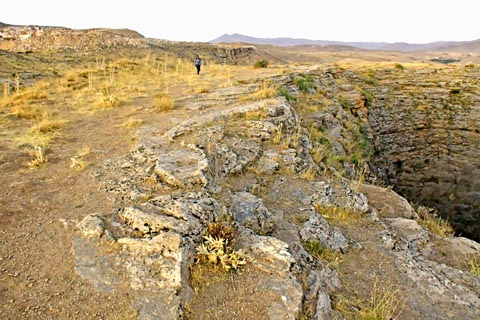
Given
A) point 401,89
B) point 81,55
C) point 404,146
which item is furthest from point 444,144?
point 81,55

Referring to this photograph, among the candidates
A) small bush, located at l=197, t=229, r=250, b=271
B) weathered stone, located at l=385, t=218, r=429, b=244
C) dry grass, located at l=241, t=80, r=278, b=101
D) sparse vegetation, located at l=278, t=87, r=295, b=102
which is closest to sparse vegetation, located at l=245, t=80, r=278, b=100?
dry grass, located at l=241, t=80, r=278, b=101

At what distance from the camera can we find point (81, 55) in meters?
25.8

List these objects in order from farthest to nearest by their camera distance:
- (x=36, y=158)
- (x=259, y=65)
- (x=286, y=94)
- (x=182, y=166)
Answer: (x=259, y=65) < (x=286, y=94) < (x=36, y=158) < (x=182, y=166)

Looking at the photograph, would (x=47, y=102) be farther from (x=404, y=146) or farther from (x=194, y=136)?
(x=404, y=146)

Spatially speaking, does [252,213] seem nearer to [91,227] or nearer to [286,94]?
[91,227]

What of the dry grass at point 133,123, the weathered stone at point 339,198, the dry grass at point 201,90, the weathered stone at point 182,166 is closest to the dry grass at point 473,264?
the weathered stone at point 339,198

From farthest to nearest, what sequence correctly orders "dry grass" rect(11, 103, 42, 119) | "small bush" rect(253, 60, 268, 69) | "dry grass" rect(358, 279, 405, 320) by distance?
"small bush" rect(253, 60, 268, 69)
"dry grass" rect(11, 103, 42, 119)
"dry grass" rect(358, 279, 405, 320)

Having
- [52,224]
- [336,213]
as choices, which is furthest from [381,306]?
[52,224]

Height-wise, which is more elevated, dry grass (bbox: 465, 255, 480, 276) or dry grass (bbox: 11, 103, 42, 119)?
dry grass (bbox: 11, 103, 42, 119)

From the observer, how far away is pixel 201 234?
357 centimetres

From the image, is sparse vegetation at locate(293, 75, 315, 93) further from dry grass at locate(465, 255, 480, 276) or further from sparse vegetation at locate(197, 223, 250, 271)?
sparse vegetation at locate(197, 223, 250, 271)

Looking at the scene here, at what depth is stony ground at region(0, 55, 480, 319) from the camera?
117 inches

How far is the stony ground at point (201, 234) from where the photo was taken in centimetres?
297

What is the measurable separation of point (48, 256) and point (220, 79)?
1056cm
